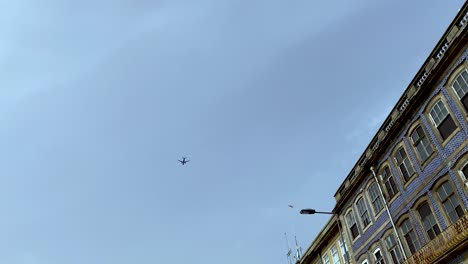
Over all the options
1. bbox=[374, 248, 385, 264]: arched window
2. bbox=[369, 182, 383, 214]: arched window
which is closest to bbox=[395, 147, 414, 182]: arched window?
bbox=[369, 182, 383, 214]: arched window

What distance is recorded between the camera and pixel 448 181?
21625 mm

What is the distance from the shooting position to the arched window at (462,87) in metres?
20.3

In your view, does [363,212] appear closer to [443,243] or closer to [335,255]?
[335,255]

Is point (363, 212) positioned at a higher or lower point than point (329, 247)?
lower

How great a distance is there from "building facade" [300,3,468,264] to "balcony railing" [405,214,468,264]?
0.16ft

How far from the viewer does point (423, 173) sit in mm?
23547

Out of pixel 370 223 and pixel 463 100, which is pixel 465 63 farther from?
pixel 370 223

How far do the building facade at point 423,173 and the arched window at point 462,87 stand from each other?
0.15 ft

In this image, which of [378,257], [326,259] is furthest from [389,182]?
[326,259]

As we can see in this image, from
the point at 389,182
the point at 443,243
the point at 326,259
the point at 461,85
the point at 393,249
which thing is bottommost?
the point at 443,243

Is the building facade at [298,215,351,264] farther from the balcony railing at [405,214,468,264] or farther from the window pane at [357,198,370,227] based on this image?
the balcony railing at [405,214,468,264]

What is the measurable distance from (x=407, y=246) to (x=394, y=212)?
2.17m

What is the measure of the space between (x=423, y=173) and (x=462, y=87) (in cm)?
551

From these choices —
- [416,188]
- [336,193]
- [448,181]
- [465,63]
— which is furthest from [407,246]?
[465,63]
